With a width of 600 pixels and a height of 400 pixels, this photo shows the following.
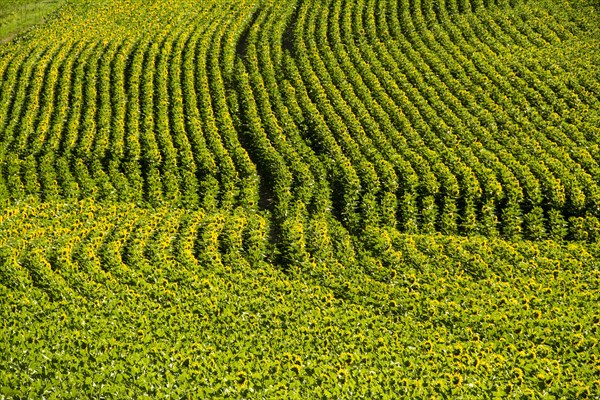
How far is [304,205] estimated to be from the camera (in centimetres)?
1897

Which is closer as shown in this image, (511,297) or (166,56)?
(511,297)

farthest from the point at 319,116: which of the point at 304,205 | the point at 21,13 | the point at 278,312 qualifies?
the point at 21,13

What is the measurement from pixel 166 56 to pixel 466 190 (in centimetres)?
1732

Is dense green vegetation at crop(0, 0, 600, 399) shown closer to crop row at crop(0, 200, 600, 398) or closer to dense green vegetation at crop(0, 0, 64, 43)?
crop row at crop(0, 200, 600, 398)

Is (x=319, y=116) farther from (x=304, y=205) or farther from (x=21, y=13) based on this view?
(x=21, y=13)

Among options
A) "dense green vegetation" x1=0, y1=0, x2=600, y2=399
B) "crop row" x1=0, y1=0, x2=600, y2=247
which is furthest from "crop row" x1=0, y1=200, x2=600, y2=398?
"crop row" x1=0, y1=0, x2=600, y2=247

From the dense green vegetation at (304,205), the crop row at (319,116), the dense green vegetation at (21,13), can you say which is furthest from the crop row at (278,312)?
the dense green vegetation at (21,13)

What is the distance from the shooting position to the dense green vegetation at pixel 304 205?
1205cm

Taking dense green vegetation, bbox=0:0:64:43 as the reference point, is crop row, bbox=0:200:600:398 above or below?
below

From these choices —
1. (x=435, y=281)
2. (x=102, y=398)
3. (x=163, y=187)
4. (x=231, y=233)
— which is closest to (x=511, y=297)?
(x=435, y=281)

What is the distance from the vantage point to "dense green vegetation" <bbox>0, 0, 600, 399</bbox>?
12.0 metres

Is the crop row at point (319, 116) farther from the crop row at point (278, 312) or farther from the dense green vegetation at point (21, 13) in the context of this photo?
the dense green vegetation at point (21, 13)

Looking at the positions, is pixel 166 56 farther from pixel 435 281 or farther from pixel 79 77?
pixel 435 281

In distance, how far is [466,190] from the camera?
19.1m
